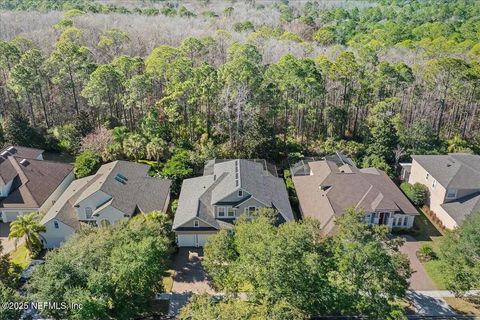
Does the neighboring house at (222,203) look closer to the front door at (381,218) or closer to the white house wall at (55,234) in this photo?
the front door at (381,218)

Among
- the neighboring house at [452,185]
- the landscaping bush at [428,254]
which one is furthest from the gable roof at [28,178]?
the neighboring house at [452,185]

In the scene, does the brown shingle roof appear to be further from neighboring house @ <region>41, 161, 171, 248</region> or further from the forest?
neighboring house @ <region>41, 161, 171, 248</region>

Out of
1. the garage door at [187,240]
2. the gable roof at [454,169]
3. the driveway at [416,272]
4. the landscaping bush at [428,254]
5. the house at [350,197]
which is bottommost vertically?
the driveway at [416,272]

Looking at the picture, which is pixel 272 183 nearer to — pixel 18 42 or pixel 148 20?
pixel 18 42

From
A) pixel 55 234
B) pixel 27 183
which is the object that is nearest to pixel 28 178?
pixel 27 183

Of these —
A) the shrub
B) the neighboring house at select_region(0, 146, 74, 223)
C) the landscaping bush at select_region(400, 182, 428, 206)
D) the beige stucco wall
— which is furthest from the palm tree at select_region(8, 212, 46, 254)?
the beige stucco wall

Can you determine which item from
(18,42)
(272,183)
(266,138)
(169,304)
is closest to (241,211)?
(272,183)

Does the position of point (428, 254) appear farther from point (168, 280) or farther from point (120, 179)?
point (120, 179)

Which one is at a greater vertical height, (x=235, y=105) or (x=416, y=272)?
(x=235, y=105)
